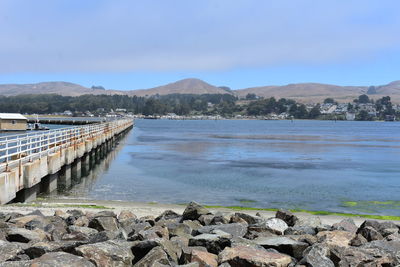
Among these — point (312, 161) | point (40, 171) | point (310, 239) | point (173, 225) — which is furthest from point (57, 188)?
point (312, 161)

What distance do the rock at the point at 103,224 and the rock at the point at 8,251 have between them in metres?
2.77

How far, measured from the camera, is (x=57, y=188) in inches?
993

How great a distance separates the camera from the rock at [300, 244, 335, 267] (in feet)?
25.8

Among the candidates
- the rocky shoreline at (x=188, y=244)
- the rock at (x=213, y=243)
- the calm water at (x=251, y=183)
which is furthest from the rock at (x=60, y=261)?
the calm water at (x=251, y=183)

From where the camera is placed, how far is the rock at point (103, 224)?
1081cm

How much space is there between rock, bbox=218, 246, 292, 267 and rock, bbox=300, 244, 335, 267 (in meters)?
0.34

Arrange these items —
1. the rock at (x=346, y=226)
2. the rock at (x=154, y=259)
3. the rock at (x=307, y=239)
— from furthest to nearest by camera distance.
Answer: the rock at (x=346, y=226), the rock at (x=307, y=239), the rock at (x=154, y=259)

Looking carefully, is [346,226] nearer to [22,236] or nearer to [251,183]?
[22,236]

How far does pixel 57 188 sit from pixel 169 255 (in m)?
18.5

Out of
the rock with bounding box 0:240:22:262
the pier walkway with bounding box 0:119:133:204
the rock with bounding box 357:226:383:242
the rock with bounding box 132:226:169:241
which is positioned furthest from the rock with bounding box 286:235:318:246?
the pier walkway with bounding box 0:119:133:204

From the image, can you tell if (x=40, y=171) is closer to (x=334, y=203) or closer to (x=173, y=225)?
(x=173, y=225)

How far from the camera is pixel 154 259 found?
7.75 metres

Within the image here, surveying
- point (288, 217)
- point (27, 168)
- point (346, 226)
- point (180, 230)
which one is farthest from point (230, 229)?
point (27, 168)

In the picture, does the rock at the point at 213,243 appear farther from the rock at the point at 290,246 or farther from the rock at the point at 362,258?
the rock at the point at 362,258
